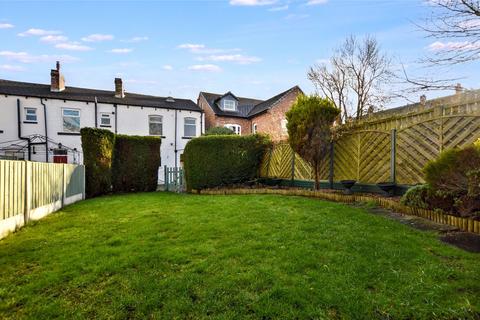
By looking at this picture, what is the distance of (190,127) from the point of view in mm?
22531

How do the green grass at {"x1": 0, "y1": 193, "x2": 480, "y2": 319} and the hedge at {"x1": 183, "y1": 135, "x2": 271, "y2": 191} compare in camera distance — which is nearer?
the green grass at {"x1": 0, "y1": 193, "x2": 480, "y2": 319}

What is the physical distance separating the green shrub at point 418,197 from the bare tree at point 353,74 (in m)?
11.9

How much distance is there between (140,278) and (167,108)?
19723 mm

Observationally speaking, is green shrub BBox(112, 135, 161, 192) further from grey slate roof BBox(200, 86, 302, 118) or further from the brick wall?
the brick wall

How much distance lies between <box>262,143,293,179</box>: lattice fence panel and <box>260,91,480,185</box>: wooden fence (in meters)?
1.00

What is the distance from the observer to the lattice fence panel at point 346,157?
7.80 m

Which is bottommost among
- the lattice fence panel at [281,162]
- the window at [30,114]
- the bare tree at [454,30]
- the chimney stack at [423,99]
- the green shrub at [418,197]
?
the green shrub at [418,197]

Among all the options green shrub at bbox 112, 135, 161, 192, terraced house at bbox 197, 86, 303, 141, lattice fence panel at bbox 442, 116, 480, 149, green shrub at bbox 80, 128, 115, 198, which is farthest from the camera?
terraced house at bbox 197, 86, 303, 141

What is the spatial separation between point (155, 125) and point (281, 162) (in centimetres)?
1362

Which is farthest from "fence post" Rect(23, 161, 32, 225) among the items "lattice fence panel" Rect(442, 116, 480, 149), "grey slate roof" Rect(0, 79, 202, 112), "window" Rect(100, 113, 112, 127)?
"grey slate roof" Rect(0, 79, 202, 112)

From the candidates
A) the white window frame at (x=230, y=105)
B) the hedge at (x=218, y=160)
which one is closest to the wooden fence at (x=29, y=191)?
the hedge at (x=218, y=160)

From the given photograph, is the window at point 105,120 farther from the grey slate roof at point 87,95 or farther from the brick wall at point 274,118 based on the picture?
the brick wall at point 274,118

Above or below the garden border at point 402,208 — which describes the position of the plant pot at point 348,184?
above

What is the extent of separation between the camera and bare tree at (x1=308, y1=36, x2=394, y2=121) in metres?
16.6
